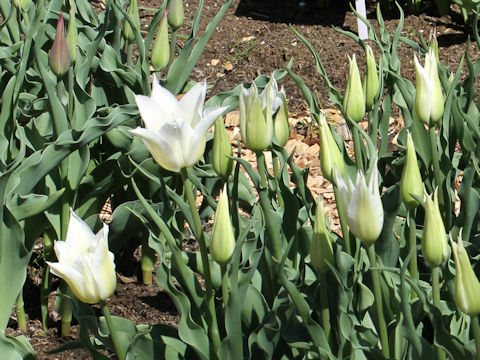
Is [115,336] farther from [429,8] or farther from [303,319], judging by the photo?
[429,8]

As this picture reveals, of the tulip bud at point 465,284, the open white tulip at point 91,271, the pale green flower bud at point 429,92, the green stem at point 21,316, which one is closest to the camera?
the tulip bud at point 465,284

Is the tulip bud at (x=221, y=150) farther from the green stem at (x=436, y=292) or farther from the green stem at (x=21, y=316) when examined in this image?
the green stem at (x=21, y=316)

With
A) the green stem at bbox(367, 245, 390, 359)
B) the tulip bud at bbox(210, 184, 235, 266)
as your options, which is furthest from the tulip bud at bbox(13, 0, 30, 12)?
the green stem at bbox(367, 245, 390, 359)

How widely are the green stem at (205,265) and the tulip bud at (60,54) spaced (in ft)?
2.12

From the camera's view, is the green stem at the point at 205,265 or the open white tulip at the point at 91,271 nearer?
the open white tulip at the point at 91,271

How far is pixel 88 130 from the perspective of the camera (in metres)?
1.97

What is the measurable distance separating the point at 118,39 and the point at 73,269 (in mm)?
1419

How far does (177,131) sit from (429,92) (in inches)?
19.4

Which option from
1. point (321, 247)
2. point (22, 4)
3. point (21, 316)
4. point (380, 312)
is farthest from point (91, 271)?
point (22, 4)

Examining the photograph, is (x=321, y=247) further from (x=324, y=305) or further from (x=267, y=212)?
(x=267, y=212)

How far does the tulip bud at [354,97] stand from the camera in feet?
5.38

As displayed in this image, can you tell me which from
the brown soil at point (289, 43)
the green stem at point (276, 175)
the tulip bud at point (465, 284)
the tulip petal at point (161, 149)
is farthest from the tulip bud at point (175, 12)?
the tulip bud at point (465, 284)

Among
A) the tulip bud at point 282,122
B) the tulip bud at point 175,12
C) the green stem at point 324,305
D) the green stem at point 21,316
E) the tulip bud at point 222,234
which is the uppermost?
the tulip bud at point 175,12

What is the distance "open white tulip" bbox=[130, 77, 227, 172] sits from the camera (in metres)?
1.35
